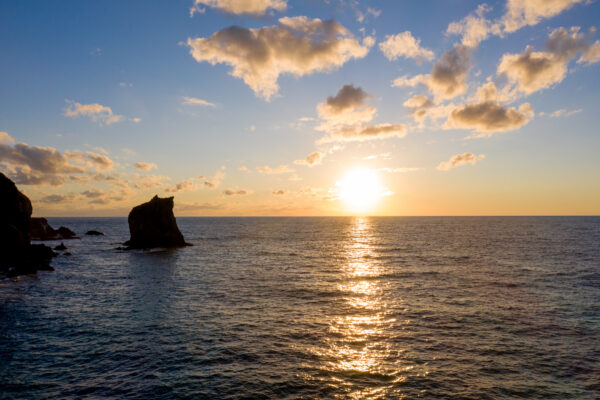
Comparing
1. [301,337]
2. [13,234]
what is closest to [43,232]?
[13,234]

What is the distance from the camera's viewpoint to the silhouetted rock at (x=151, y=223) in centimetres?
7244

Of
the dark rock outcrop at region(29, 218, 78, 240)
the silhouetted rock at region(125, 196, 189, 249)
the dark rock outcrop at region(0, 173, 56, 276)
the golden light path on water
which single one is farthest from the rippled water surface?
the dark rock outcrop at region(29, 218, 78, 240)

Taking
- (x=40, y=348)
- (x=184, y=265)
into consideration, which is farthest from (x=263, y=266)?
(x=40, y=348)

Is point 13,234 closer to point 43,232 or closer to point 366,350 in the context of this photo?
point 366,350

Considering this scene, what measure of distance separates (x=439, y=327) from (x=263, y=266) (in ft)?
107

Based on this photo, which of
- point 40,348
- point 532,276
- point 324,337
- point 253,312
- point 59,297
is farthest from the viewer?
point 532,276

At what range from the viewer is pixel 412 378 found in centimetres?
1566

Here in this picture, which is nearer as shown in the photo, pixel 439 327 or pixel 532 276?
pixel 439 327

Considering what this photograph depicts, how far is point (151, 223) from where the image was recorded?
73812 mm

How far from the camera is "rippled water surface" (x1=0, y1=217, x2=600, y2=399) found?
15023mm

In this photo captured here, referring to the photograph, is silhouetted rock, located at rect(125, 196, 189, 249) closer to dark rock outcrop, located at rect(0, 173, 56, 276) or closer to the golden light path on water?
dark rock outcrop, located at rect(0, 173, 56, 276)

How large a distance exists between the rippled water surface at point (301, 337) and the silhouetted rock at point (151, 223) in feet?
106

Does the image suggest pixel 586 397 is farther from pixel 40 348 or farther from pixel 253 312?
pixel 40 348

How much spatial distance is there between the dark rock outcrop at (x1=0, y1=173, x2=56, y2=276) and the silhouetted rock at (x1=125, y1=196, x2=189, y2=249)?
24330mm
